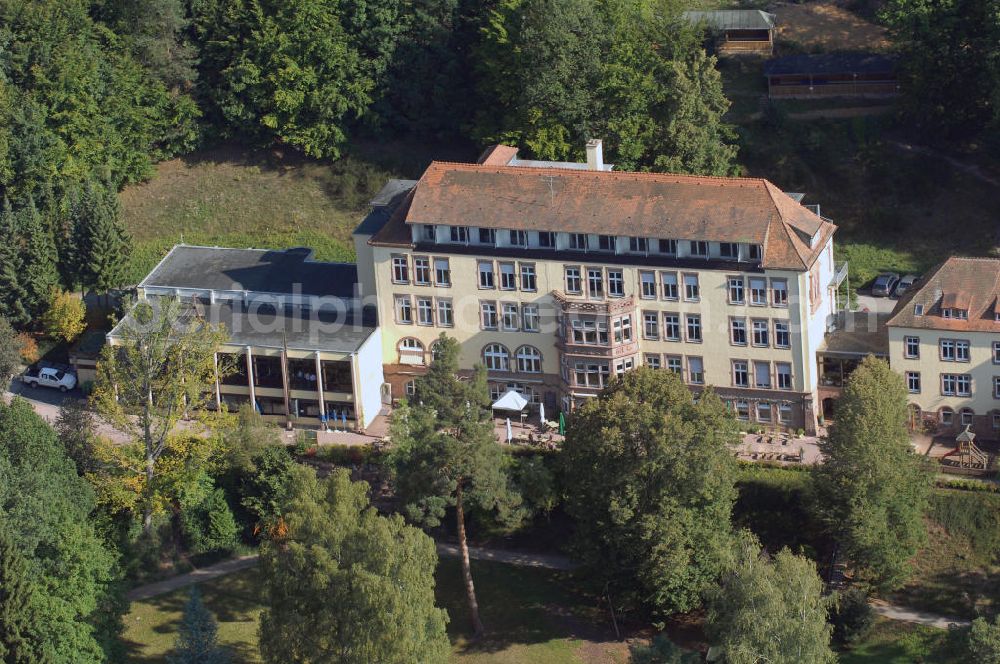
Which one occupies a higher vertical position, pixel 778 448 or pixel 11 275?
pixel 11 275

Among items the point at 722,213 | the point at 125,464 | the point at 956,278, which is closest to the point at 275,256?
the point at 125,464

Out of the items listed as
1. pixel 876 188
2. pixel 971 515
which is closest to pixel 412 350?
pixel 971 515

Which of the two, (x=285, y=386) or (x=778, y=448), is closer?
(x=778, y=448)

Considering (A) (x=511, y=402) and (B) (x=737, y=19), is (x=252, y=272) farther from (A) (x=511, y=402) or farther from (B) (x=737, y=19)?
(B) (x=737, y=19)

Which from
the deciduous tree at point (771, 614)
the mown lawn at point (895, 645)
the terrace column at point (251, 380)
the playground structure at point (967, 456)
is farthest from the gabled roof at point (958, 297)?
the terrace column at point (251, 380)

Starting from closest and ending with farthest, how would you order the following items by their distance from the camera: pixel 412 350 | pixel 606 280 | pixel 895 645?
pixel 895 645 → pixel 606 280 → pixel 412 350

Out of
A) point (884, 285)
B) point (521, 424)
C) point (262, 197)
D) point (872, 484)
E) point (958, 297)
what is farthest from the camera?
point (262, 197)

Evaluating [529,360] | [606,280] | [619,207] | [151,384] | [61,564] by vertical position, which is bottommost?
[61,564]

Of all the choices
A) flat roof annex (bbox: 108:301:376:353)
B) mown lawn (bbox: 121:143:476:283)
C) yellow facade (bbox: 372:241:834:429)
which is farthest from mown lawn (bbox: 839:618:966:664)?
mown lawn (bbox: 121:143:476:283)
